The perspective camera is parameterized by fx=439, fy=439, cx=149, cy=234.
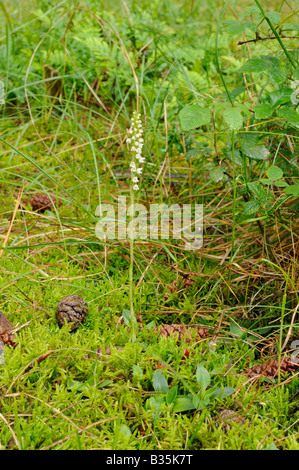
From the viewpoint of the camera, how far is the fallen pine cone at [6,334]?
1.73m

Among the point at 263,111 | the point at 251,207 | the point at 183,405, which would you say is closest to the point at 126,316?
the point at 183,405

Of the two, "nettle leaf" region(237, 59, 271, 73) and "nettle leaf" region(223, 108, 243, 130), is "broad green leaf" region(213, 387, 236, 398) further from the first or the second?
"nettle leaf" region(237, 59, 271, 73)

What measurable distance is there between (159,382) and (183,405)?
12 centimetres

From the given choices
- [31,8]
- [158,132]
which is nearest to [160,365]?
[158,132]

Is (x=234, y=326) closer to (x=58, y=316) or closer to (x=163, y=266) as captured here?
(x=163, y=266)

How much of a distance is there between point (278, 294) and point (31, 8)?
14.8ft

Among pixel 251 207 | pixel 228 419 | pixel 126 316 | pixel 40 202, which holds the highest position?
pixel 251 207

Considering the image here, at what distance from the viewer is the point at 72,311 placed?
6.08ft

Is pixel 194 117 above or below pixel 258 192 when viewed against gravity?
above

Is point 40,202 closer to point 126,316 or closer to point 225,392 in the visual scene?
point 126,316

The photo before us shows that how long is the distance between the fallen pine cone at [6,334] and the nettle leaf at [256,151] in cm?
127

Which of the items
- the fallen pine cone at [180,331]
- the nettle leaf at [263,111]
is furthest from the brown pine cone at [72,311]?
the nettle leaf at [263,111]

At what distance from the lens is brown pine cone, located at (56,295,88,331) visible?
1848mm

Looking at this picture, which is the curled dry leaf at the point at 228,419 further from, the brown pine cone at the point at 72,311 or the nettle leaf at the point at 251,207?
the nettle leaf at the point at 251,207
